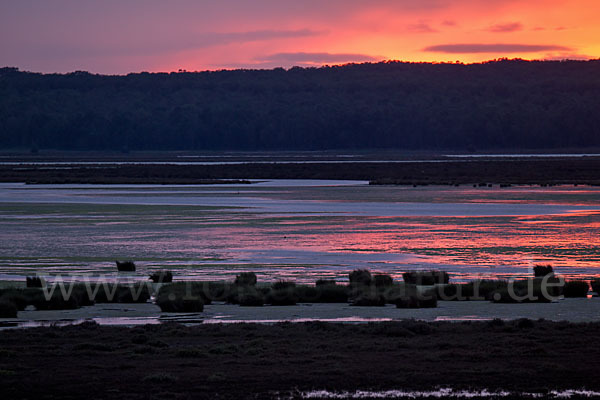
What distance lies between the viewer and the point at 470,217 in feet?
130

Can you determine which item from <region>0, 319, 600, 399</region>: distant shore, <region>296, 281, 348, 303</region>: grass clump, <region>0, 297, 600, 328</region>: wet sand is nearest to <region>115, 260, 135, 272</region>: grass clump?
<region>0, 297, 600, 328</region>: wet sand

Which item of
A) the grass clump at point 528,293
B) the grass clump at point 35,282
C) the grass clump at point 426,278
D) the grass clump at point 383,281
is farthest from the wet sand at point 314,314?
the grass clump at point 35,282

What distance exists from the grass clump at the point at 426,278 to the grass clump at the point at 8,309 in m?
8.18

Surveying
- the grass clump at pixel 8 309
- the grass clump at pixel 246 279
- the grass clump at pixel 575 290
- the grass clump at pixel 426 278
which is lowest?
the grass clump at pixel 575 290

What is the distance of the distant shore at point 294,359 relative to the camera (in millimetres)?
11672

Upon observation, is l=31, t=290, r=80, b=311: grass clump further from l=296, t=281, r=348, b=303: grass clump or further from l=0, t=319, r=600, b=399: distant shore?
l=296, t=281, r=348, b=303: grass clump

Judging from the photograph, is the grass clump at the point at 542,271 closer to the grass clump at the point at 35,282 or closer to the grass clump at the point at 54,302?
the grass clump at the point at 54,302

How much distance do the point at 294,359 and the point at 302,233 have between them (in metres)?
19.7

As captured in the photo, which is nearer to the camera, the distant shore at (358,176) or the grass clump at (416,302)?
the grass clump at (416,302)

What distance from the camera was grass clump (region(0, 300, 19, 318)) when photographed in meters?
16.8

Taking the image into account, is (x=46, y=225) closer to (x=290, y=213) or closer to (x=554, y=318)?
(x=290, y=213)

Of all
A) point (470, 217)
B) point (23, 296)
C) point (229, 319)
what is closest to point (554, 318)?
point (229, 319)

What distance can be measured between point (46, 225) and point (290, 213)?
1055 cm

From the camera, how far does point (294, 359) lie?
13.3 metres
